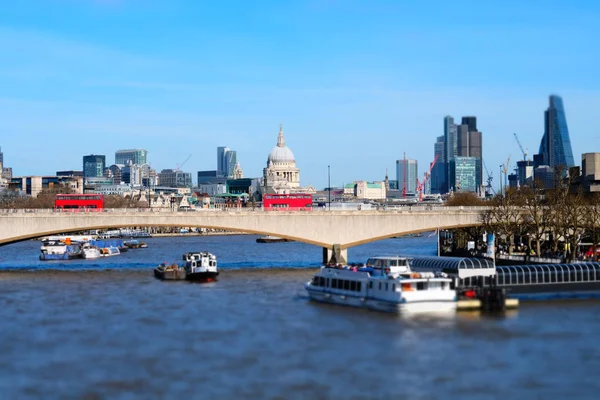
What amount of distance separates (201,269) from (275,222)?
17353 millimetres

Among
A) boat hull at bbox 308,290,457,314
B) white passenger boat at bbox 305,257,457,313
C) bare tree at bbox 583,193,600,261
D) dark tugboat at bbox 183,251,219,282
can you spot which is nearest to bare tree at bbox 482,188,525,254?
bare tree at bbox 583,193,600,261

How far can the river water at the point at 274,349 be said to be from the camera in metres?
46.7

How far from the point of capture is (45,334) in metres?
62.2

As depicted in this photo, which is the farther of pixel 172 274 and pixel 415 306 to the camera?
pixel 172 274

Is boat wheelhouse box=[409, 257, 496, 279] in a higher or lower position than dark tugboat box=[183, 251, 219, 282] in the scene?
higher

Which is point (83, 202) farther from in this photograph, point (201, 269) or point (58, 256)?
point (201, 269)

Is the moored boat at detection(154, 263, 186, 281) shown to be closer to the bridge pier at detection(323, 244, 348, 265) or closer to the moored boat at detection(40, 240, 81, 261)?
the bridge pier at detection(323, 244, 348, 265)

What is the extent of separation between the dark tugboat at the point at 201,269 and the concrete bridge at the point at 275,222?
33.8 feet

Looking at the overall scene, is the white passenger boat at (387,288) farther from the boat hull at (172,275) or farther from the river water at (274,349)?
the boat hull at (172,275)

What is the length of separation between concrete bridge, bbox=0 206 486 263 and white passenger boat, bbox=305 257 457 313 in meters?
31.4

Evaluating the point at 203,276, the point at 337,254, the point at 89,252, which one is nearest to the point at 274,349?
the point at 203,276

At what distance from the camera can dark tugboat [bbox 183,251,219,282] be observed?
94.9m

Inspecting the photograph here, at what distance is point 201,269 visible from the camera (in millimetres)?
95188

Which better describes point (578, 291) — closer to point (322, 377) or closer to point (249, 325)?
point (249, 325)
